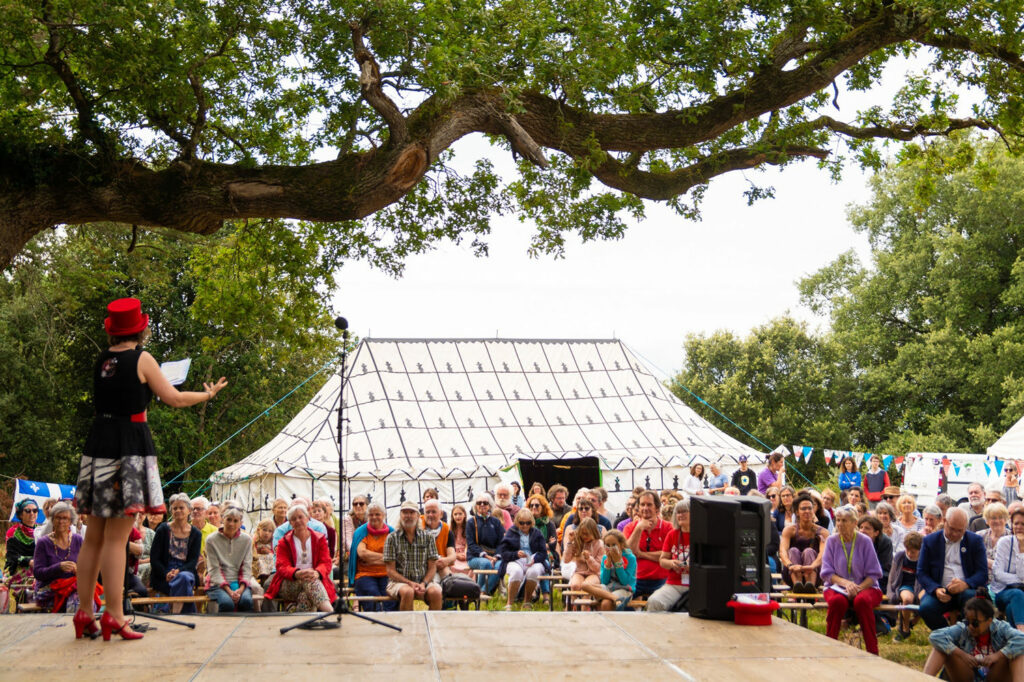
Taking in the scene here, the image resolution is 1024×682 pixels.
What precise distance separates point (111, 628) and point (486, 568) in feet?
18.5

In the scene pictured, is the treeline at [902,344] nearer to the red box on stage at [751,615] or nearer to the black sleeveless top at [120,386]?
the red box on stage at [751,615]

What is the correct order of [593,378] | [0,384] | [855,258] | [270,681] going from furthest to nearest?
[855,258]
[0,384]
[593,378]
[270,681]

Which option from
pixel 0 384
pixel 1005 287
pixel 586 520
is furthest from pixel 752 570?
pixel 1005 287

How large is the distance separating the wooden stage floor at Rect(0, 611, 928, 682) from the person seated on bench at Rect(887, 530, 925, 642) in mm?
3046

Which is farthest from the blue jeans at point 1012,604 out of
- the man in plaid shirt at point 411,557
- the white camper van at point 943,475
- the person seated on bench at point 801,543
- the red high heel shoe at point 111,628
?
the white camper van at point 943,475

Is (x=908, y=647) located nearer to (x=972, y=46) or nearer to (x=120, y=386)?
(x=972, y=46)

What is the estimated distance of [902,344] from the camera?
34.5 meters

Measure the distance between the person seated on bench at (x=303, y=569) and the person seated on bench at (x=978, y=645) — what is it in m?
4.54

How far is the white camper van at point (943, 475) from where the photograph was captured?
1812 centimetres

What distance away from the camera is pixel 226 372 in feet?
91.0

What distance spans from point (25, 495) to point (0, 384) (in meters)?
14.6

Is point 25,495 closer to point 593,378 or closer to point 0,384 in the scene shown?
point 593,378

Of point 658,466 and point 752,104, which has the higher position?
point 752,104

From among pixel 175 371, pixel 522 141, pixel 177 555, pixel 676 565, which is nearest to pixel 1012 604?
pixel 676 565
